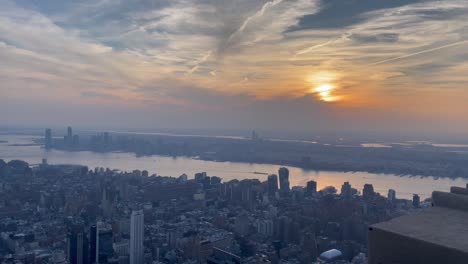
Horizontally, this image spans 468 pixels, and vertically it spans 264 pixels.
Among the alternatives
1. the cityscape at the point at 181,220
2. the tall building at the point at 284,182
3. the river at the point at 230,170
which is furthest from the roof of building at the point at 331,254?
the river at the point at 230,170

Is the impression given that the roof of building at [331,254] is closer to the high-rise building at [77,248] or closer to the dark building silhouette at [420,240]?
the high-rise building at [77,248]

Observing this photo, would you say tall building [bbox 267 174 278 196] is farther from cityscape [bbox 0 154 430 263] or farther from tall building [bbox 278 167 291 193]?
tall building [bbox 278 167 291 193]

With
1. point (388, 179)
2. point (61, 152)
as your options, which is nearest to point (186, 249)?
point (388, 179)

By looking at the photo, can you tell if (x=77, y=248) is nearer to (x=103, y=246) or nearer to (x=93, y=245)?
(x=93, y=245)

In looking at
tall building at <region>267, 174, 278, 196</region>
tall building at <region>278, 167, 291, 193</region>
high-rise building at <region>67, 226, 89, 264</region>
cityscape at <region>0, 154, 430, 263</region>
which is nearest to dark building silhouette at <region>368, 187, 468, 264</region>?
cityscape at <region>0, 154, 430, 263</region>

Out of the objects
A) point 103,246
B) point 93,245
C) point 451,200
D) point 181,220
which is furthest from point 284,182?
point 451,200

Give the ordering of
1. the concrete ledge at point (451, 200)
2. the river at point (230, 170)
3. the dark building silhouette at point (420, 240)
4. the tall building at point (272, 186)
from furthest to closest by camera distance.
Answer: the river at point (230, 170) < the tall building at point (272, 186) < the concrete ledge at point (451, 200) < the dark building silhouette at point (420, 240)
